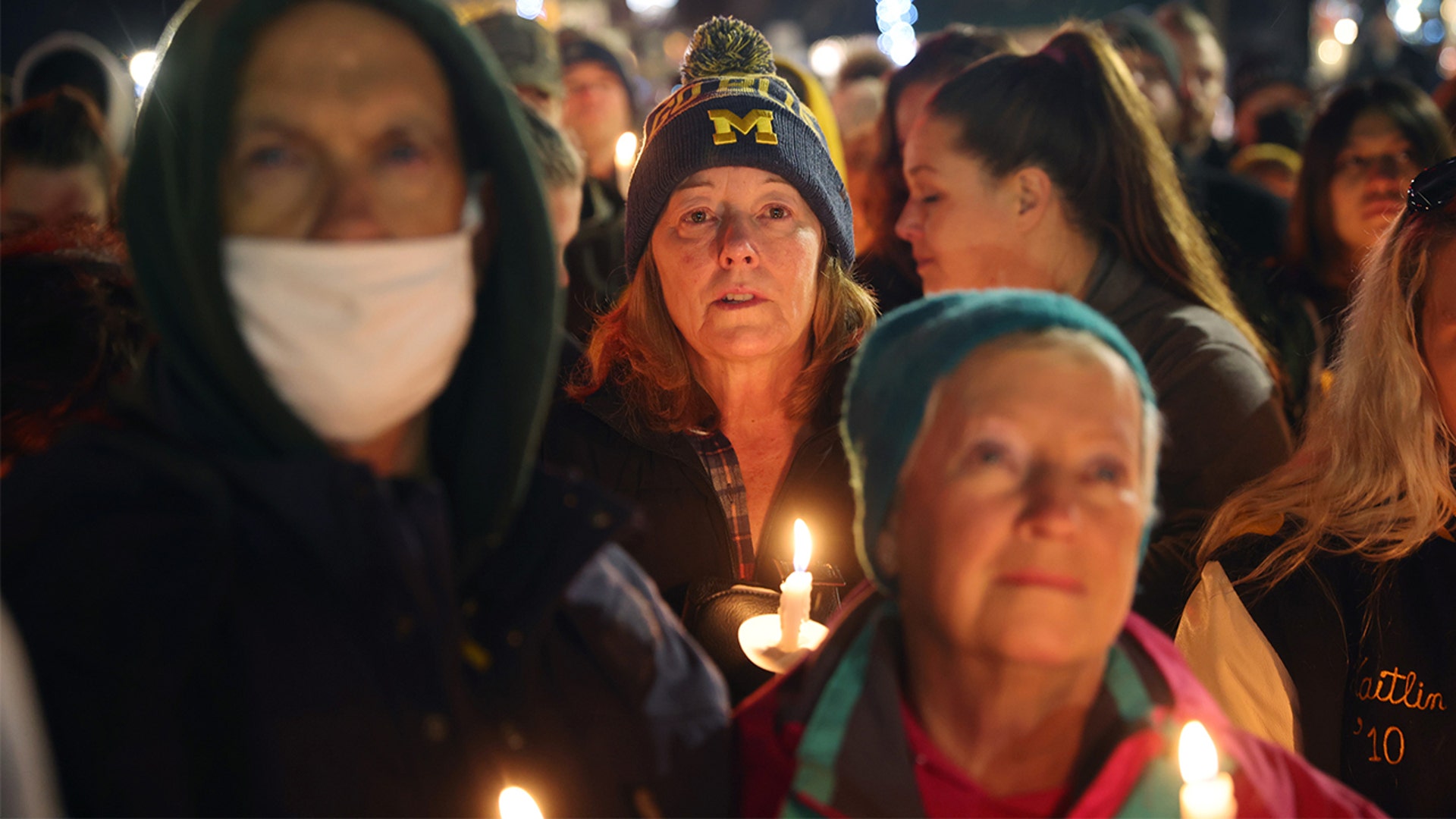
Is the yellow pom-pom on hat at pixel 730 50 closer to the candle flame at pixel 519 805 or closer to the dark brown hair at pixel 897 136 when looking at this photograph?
the dark brown hair at pixel 897 136

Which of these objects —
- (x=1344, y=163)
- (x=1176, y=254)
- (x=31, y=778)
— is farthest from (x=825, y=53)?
(x=31, y=778)

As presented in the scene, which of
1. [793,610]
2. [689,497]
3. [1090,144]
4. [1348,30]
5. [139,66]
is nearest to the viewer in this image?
[793,610]

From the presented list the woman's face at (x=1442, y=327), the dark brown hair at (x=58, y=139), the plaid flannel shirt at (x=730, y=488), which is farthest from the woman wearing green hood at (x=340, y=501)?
the dark brown hair at (x=58, y=139)

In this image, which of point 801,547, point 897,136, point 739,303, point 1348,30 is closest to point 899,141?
point 897,136

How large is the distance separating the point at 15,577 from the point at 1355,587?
8.21 ft

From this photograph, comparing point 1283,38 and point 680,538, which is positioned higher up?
point 1283,38

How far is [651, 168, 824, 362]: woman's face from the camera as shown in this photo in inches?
116

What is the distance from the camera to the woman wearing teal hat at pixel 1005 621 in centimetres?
164

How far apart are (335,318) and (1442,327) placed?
7.73ft

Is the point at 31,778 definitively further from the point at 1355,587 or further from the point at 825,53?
the point at 825,53

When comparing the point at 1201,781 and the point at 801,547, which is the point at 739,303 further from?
the point at 1201,781

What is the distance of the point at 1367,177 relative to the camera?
16.3 feet

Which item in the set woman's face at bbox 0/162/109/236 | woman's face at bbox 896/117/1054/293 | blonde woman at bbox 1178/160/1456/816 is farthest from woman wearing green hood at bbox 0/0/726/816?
woman's face at bbox 0/162/109/236

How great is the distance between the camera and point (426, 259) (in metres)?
1.62
